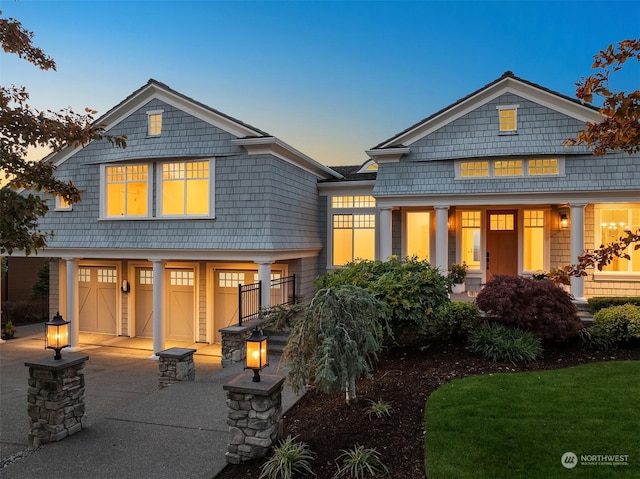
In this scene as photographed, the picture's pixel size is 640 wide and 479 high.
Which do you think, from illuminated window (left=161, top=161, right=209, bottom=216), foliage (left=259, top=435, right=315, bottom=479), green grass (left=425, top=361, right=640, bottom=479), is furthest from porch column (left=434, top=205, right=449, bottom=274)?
foliage (left=259, top=435, right=315, bottom=479)

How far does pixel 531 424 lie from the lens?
5.15 m

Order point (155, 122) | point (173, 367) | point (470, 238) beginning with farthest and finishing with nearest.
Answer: point (470, 238)
point (155, 122)
point (173, 367)

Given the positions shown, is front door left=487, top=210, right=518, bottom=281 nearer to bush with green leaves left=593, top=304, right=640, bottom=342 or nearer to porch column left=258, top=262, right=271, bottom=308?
bush with green leaves left=593, top=304, right=640, bottom=342

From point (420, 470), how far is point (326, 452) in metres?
1.09

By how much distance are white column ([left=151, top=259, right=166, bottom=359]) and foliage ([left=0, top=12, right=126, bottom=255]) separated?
20.6ft

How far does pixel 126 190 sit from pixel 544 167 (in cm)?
1240

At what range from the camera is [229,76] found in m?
19.1

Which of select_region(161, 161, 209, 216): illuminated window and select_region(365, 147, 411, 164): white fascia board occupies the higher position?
select_region(365, 147, 411, 164): white fascia board

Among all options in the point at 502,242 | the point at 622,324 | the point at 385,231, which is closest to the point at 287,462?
the point at 622,324

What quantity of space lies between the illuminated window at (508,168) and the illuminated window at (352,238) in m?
4.23

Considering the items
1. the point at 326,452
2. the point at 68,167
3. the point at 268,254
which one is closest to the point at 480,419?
the point at 326,452

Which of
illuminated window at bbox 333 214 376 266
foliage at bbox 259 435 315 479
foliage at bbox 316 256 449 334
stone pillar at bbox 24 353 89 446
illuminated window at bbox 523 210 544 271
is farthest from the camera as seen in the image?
illuminated window at bbox 333 214 376 266

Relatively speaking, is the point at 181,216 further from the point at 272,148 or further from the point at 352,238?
the point at 352,238

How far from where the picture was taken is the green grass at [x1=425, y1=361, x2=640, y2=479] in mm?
4340
